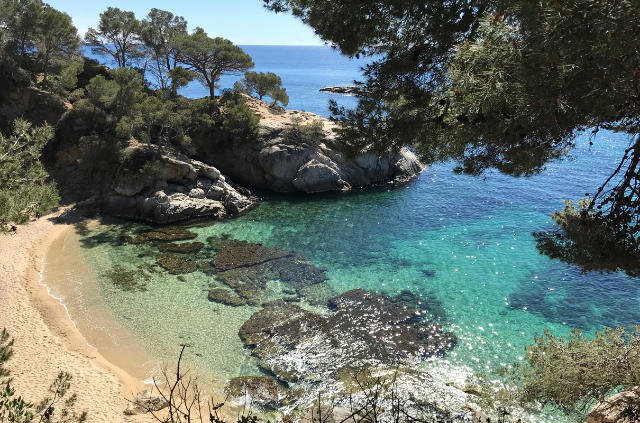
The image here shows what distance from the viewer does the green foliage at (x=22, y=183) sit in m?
7.68

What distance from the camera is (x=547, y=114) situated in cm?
514

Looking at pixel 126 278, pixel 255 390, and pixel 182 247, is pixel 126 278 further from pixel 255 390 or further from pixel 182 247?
pixel 255 390

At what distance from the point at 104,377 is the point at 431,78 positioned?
39.8 ft

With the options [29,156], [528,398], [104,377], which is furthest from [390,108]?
[104,377]

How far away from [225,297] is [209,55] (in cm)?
2357

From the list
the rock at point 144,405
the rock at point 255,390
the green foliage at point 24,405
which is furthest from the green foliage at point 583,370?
the rock at point 144,405

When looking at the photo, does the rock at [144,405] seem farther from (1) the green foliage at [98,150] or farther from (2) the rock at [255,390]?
(1) the green foliage at [98,150]

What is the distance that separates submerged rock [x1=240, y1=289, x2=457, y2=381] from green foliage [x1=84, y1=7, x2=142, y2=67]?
103 feet

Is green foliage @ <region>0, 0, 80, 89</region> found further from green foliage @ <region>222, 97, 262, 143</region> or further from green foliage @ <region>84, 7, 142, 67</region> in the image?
green foliage @ <region>222, 97, 262, 143</region>

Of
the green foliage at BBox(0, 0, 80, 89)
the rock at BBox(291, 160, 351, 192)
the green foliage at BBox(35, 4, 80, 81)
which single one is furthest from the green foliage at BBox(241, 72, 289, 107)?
the green foliage at BBox(0, 0, 80, 89)

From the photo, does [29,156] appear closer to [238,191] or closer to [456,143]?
[456,143]

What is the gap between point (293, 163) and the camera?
1170 inches

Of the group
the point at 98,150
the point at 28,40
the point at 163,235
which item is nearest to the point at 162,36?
the point at 28,40

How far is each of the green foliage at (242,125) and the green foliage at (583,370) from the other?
25171 millimetres
